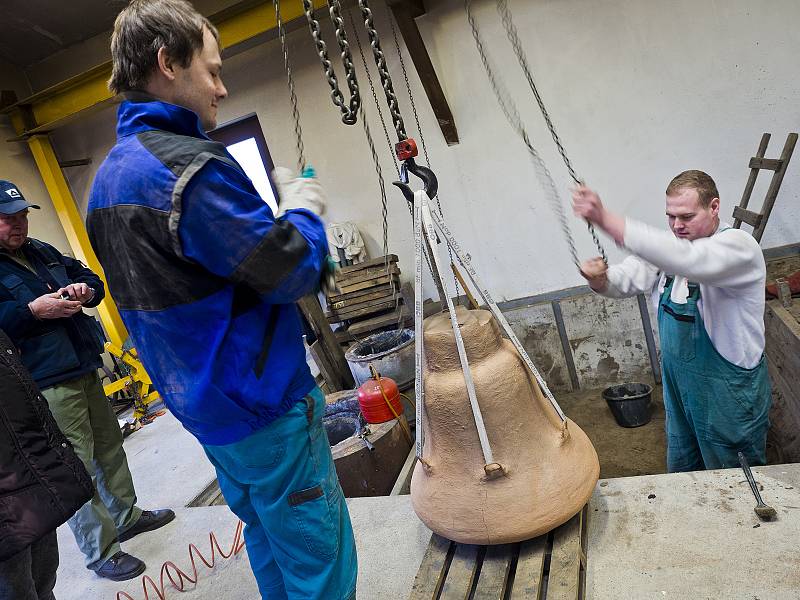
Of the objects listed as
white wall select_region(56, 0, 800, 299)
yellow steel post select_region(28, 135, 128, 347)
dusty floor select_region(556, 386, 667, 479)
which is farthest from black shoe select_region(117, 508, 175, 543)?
yellow steel post select_region(28, 135, 128, 347)

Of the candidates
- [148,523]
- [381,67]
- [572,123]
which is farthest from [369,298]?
[381,67]

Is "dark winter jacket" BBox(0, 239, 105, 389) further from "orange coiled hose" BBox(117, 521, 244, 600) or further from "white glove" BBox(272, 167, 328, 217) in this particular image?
"white glove" BBox(272, 167, 328, 217)

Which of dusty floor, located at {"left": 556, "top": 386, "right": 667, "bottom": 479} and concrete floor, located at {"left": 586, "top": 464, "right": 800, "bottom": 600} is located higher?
concrete floor, located at {"left": 586, "top": 464, "right": 800, "bottom": 600}

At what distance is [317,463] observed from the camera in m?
1.68

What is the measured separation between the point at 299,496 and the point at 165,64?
1.35 m

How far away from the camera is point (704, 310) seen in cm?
251

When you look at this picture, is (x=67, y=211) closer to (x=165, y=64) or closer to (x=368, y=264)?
(x=368, y=264)

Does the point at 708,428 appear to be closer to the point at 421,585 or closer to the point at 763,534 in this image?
the point at 763,534

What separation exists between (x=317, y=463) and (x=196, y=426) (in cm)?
39

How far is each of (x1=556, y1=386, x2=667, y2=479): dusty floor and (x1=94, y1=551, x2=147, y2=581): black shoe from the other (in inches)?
140

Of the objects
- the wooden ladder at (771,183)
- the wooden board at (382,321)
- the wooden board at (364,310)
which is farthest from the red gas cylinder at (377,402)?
the wooden ladder at (771,183)

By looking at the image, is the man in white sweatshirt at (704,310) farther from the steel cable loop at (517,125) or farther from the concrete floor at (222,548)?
the steel cable loop at (517,125)

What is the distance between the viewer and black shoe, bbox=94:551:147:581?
304 centimetres

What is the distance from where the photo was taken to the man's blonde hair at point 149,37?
1.46 meters
